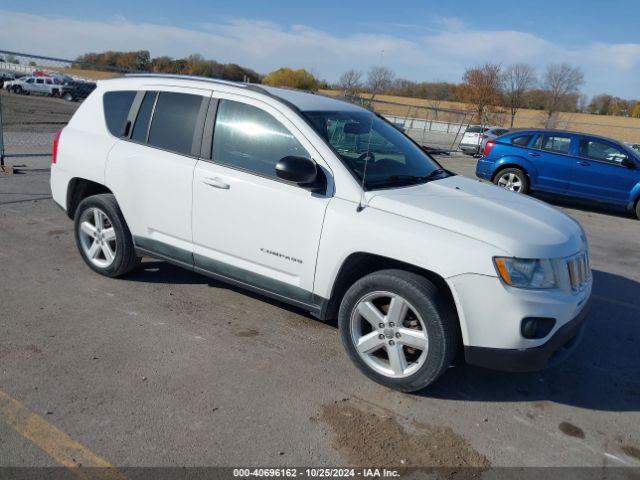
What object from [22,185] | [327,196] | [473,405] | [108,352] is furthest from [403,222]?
[22,185]

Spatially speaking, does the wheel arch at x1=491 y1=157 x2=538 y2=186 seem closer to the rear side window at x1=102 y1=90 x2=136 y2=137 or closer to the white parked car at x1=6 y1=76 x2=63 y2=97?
the rear side window at x1=102 y1=90 x2=136 y2=137

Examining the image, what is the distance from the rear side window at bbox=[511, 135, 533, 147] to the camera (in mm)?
12078

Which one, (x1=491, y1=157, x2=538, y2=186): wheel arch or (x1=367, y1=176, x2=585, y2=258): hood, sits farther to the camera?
(x1=491, y1=157, x2=538, y2=186): wheel arch

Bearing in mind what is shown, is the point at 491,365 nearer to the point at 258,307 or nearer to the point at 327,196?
the point at 327,196

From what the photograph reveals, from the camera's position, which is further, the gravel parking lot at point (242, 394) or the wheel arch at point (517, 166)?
the wheel arch at point (517, 166)

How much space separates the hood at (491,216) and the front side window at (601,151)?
27.2ft

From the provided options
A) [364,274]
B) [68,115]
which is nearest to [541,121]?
[68,115]

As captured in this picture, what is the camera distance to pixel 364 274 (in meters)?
3.82

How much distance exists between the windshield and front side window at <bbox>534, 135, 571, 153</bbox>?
26.0 feet

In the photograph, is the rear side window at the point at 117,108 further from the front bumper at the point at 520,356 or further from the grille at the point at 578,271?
the grille at the point at 578,271

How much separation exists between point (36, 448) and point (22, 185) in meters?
6.94

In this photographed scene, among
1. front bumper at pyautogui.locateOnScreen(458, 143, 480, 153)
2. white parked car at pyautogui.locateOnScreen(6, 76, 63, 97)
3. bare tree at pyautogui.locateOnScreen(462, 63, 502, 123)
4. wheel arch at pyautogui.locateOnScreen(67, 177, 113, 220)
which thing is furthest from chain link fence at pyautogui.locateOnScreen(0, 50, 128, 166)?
bare tree at pyautogui.locateOnScreen(462, 63, 502, 123)

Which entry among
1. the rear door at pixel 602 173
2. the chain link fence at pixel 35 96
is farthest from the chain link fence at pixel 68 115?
the rear door at pixel 602 173

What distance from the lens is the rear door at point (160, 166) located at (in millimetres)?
4359
